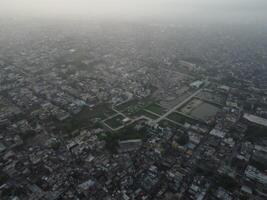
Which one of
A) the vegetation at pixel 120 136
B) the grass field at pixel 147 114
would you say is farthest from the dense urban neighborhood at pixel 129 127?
the grass field at pixel 147 114

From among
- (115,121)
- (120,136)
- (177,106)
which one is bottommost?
(177,106)

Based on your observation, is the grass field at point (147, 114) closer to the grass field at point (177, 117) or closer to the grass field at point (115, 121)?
the grass field at point (177, 117)

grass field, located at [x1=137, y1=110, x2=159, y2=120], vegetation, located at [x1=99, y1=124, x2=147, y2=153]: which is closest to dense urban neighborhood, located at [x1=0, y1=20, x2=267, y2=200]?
vegetation, located at [x1=99, y1=124, x2=147, y2=153]

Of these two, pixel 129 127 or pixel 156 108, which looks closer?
pixel 129 127

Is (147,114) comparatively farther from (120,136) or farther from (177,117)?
(120,136)

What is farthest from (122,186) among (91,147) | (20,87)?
(20,87)

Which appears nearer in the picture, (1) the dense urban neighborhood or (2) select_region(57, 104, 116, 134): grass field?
(1) the dense urban neighborhood

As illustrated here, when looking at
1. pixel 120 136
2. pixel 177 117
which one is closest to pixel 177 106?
pixel 177 117

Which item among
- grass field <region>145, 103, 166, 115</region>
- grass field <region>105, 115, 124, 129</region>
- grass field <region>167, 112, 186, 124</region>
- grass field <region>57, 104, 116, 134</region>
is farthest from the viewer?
grass field <region>145, 103, 166, 115</region>

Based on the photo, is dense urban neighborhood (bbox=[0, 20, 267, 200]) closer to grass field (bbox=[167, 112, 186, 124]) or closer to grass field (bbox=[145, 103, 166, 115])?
grass field (bbox=[167, 112, 186, 124])

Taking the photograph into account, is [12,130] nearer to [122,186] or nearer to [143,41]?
[122,186]

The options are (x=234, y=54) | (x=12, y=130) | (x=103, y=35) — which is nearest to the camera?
(x=12, y=130)
